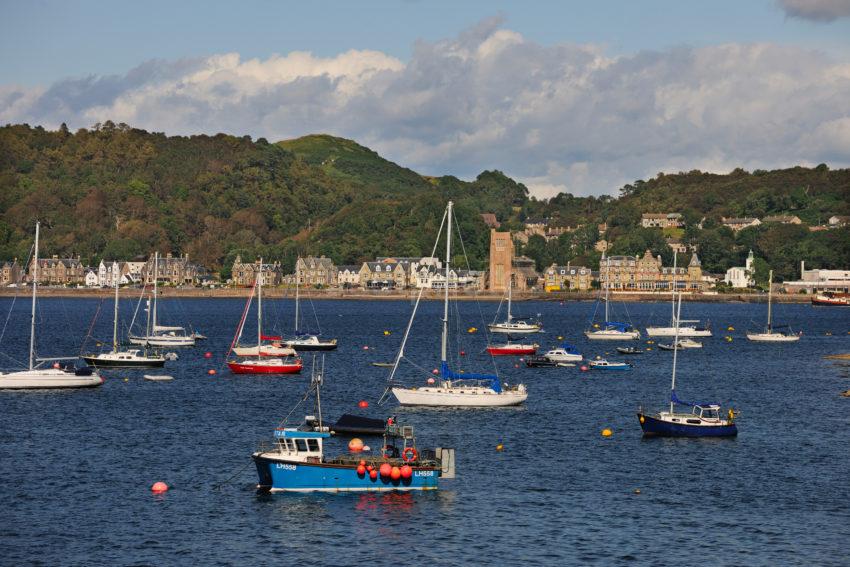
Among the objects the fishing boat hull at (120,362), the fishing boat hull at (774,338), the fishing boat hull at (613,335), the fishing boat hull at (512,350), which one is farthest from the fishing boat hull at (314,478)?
the fishing boat hull at (774,338)

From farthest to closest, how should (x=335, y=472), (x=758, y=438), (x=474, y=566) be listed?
(x=758, y=438) → (x=335, y=472) → (x=474, y=566)

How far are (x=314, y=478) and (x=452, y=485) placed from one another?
6419 millimetres

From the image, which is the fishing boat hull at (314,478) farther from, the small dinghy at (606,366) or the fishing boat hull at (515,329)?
the fishing boat hull at (515,329)

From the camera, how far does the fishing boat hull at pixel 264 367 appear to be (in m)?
94.2

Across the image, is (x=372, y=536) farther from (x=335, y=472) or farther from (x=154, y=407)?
(x=154, y=407)

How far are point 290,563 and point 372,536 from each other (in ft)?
12.6

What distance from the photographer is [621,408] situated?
252 ft

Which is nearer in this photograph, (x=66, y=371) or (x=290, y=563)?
(x=290, y=563)

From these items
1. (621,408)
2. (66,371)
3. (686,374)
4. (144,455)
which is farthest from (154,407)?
(686,374)

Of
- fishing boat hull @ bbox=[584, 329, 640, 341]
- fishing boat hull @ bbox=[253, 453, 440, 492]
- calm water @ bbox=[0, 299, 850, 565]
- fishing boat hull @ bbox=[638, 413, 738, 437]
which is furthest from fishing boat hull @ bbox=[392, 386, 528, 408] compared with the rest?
fishing boat hull @ bbox=[584, 329, 640, 341]

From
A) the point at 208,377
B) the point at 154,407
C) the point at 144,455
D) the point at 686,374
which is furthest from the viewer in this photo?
the point at 686,374

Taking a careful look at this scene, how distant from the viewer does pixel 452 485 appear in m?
51.1

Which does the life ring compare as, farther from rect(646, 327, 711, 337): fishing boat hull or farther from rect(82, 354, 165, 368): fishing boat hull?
rect(646, 327, 711, 337): fishing boat hull

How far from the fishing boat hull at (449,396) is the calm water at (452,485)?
908mm
